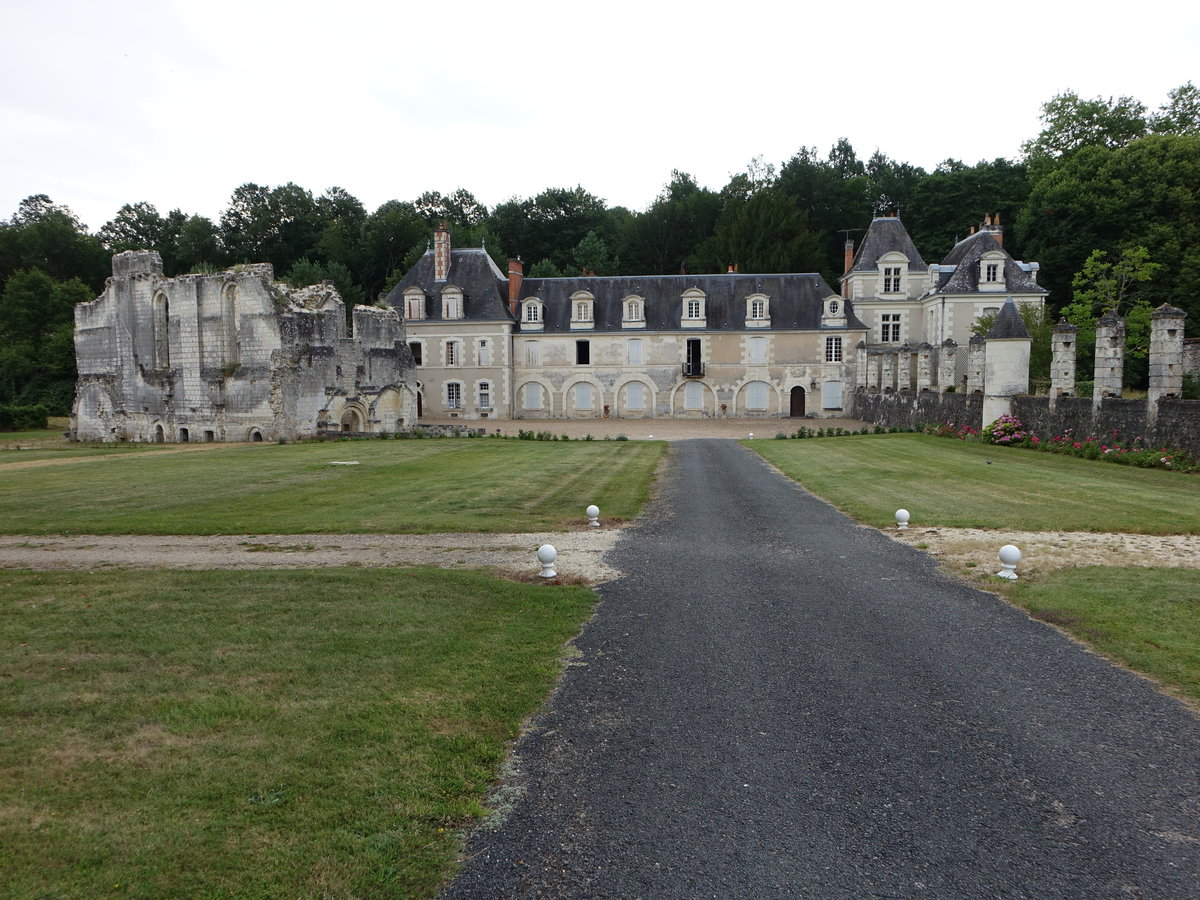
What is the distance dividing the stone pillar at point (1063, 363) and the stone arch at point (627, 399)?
24.9m

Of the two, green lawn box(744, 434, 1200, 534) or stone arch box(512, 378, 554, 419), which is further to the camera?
stone arch box(512, 378, 554, 419)

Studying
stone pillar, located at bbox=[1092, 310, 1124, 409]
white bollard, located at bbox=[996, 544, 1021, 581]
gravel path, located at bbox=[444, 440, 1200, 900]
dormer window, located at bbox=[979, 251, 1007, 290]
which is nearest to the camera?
gravel path, located at bbox=[444, 440, 1200, 900]

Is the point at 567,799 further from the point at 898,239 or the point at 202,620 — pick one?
the point at 898,239

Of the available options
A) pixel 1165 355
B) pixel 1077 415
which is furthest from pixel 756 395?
pixel 1165 355

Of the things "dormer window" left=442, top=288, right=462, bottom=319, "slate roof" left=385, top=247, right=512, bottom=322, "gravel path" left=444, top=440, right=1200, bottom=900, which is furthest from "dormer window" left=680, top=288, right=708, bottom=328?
"gravel path" left=444, top=440, right=1200, bottom=900

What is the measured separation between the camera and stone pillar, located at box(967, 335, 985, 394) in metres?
25.2

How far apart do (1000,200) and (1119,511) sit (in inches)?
1957

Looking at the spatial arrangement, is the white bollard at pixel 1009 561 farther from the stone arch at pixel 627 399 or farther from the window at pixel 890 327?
the window at pixel 890 327

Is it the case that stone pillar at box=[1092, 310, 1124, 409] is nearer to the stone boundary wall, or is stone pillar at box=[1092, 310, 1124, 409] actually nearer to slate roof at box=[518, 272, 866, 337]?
the stone boundary wall

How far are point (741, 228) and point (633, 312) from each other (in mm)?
15569

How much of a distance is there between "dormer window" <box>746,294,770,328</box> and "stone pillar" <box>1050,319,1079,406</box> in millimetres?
22742

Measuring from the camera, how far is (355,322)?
116 ft

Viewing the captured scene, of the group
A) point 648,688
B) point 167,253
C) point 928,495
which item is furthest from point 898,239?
point 167,253

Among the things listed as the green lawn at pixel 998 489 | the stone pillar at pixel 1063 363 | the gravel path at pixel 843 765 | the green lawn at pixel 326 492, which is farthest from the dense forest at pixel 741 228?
the gravel path at pixel 843 765
